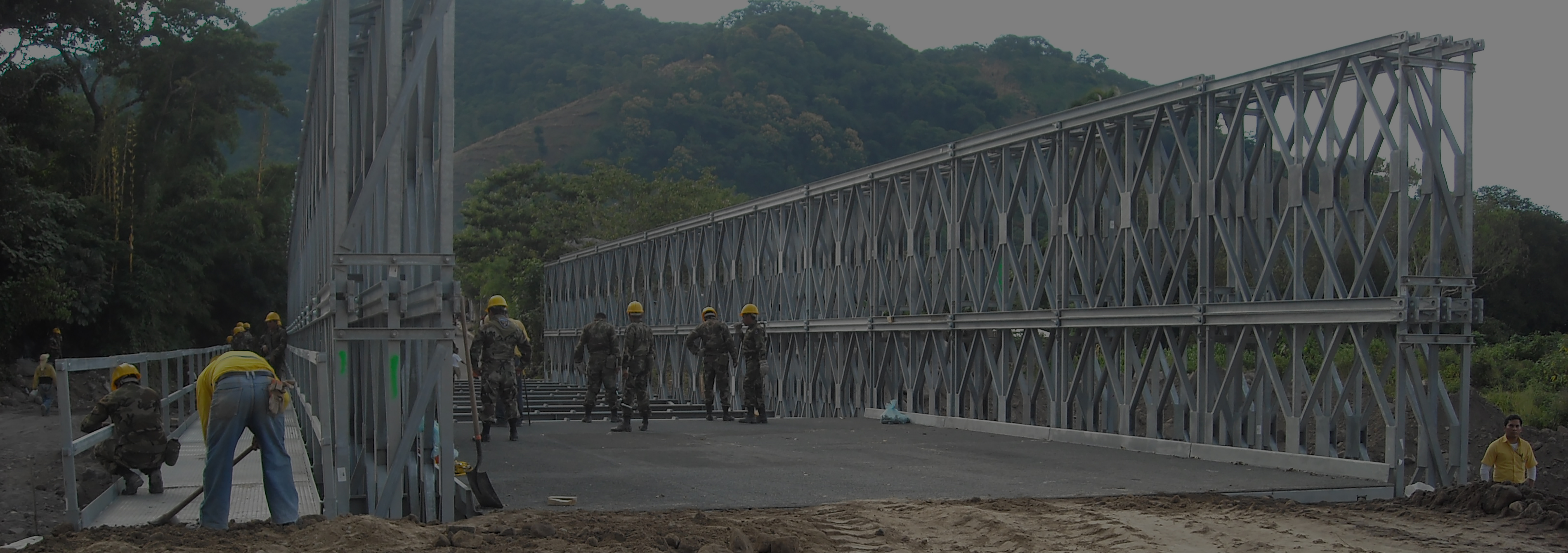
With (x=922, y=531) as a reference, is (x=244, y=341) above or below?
above

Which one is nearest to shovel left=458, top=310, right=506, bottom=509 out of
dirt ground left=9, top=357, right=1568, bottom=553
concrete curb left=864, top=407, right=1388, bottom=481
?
dirt ground left=9, top=357, right=1568, bottom=553

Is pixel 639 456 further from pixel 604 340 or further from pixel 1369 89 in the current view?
pixel 1369 89

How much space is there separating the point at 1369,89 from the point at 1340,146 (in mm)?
588

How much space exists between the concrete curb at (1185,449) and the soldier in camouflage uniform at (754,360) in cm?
240

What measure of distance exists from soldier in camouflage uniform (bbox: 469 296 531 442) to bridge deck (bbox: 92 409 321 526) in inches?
79.4

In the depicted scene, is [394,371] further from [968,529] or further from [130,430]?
[968,529]

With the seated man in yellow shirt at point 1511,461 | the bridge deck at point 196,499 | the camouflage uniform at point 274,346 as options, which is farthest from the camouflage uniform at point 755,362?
the seated man in yellow shirt at point 1511,461

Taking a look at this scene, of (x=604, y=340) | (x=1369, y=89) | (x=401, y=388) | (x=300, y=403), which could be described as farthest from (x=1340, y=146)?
(x=300, y=403)

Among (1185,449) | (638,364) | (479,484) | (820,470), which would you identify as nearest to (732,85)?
(638,364)

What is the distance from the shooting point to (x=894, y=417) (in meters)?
18.5

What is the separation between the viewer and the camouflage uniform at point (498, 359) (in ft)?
47.9

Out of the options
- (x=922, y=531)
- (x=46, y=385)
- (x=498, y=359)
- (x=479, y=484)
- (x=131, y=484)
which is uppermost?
(x=498, y=359)

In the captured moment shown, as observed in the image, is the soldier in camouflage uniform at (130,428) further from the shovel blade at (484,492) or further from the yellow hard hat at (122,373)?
the shovel blade at (484,492)

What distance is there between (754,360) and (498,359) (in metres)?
4.49
